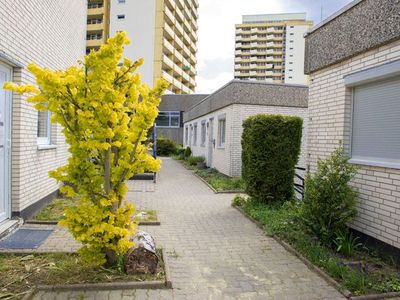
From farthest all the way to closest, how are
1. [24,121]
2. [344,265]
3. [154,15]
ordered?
[154,15] → [24,121] → [344,265]

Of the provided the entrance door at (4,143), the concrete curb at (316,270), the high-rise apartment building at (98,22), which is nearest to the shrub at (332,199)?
the concrete curb at (316,270)

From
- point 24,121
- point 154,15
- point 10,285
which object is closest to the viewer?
point 10,285

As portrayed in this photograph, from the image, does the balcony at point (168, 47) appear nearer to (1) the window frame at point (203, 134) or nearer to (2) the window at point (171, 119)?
(2) the window at point (171, 119)

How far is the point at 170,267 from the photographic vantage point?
4.74 m

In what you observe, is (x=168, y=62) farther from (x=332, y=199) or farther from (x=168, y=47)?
(x=332, y=199)

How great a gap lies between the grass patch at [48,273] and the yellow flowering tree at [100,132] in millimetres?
218

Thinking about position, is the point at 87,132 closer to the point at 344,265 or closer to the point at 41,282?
the point at 41,282

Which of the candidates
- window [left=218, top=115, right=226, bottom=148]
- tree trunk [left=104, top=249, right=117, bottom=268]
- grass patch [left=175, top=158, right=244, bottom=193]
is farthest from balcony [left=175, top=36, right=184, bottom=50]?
tree trunk [left=104, top=249, right=117, bottom=268]

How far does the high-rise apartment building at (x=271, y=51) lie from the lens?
332 feet

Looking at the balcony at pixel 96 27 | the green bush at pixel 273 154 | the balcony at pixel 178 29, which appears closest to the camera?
the green bush at pixel 273 154

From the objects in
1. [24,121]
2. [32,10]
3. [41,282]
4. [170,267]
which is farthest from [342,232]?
[32,10]

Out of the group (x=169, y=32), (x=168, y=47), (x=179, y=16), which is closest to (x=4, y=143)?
(x=168, y=47)

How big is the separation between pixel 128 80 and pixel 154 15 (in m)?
48.9

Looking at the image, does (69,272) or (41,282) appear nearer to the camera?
(41,282)
